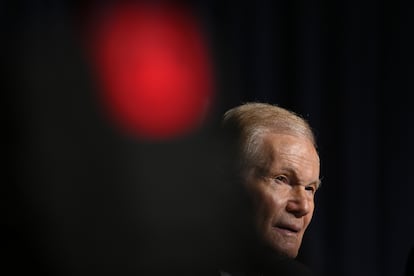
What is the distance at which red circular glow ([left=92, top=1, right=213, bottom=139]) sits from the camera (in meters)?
1.63

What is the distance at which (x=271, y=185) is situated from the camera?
58.0 inches

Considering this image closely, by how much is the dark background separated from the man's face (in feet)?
0.40

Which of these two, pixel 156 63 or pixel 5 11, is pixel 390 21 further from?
pixel 5 11

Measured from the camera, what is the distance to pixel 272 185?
1473 millimetres

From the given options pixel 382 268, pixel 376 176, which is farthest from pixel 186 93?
pixel 382 268

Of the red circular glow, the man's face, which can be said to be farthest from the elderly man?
the red circular glow

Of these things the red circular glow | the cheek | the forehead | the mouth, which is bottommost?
the mouth

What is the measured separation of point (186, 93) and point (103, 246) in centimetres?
50

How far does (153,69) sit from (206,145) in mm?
254

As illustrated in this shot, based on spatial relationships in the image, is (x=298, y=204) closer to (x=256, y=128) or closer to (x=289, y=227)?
(x=289, y=227)

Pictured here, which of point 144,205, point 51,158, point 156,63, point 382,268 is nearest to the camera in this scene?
point 51,158

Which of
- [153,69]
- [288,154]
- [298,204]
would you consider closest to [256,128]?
[288,154]

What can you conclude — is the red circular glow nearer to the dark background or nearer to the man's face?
the dark background

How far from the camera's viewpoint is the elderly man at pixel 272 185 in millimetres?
1457
